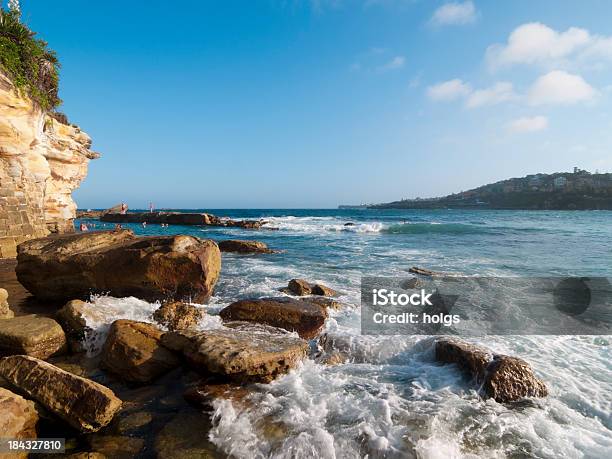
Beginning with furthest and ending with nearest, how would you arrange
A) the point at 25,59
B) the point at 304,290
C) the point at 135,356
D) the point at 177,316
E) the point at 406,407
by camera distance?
1. the point at 25,59
2. the point at 304,290
3. the point at 177,316
4. the point at 135,356
5. the point at 406,407

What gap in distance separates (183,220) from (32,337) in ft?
146

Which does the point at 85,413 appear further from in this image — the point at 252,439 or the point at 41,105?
the point at 41,105

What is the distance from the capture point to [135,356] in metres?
4.71

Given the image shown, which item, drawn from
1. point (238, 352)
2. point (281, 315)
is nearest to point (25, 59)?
point (281, 315)

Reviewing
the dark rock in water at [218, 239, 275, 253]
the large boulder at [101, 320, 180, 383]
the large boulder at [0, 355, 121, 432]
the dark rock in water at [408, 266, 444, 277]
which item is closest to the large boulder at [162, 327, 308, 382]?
the large boulder at [101, 320, 180, 383]

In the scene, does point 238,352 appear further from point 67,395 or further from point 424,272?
point 424,272

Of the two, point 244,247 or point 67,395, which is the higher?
point 67,395

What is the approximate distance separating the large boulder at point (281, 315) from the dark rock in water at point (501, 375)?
8.86 feet

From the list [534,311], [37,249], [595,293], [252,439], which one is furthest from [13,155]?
[595,293]

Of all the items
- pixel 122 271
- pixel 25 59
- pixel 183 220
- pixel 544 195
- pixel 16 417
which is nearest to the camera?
pixel 16 417

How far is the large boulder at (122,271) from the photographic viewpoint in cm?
715

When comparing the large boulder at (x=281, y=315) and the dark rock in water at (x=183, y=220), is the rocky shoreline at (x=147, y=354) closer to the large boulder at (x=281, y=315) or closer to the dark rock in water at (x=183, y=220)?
the large boulder at (x=281, y=315)

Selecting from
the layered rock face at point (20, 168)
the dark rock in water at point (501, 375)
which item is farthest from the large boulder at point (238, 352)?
the layered rock face at point (20, 168)

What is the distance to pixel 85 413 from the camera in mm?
3557
